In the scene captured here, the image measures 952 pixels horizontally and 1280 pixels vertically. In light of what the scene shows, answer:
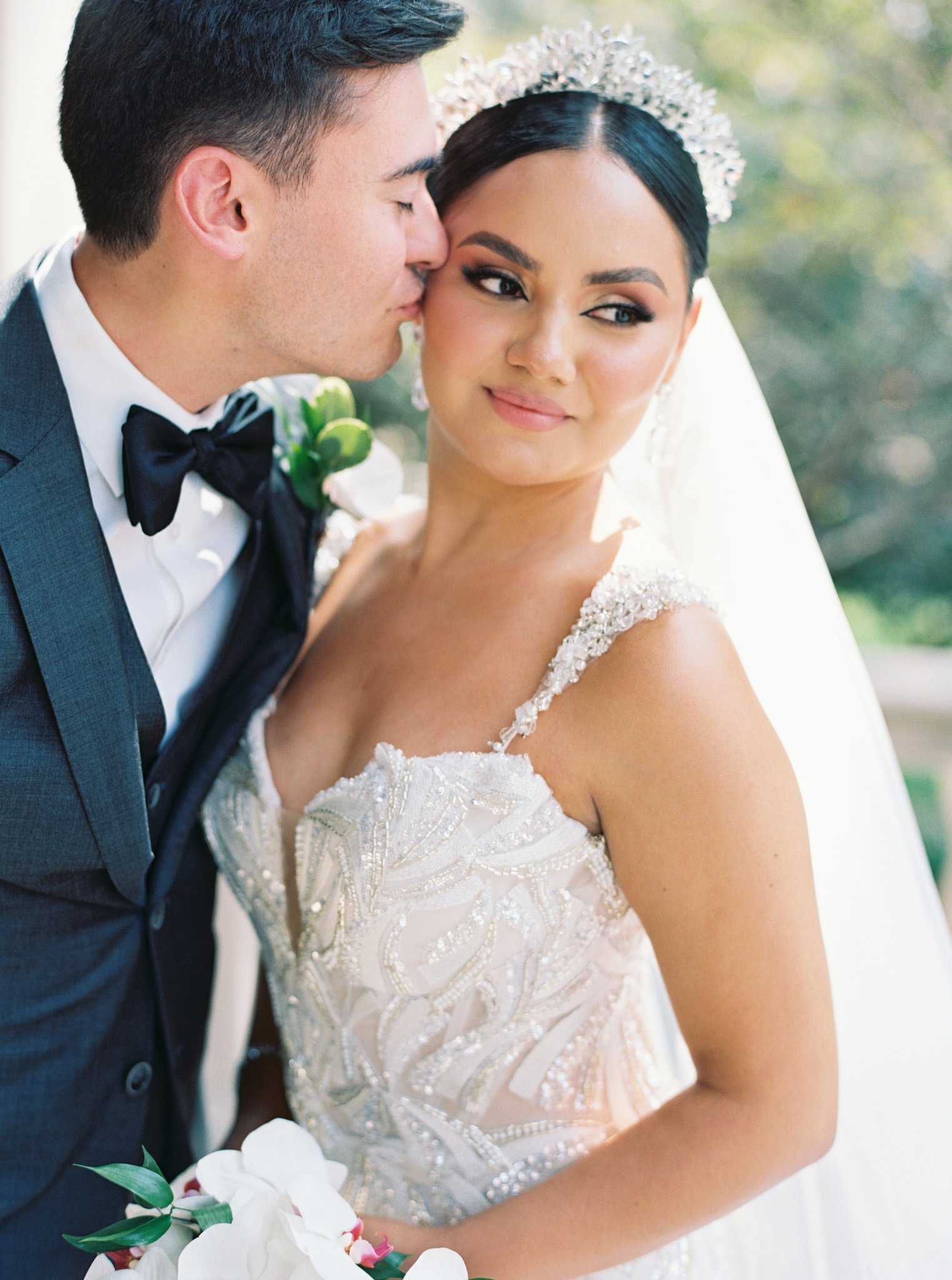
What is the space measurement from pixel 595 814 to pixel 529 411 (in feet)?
2.17

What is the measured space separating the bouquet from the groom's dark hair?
1425mm

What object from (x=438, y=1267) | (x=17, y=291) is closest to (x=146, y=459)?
(x=17, y=291)

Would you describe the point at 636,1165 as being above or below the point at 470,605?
below

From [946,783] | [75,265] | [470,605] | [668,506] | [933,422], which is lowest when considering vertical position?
[946,783]

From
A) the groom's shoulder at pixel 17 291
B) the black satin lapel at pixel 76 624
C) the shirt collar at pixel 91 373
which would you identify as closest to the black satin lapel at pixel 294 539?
the shirt collar at pixel 91 373

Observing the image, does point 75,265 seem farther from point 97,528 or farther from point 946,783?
point 946,783

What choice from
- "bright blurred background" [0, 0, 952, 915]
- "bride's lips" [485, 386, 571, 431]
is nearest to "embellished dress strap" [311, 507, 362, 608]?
"bride's lips" [485, 386, 571, 431]

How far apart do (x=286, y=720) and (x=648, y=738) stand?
2.42ft

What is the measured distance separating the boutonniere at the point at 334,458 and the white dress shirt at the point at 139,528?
0.81 ft

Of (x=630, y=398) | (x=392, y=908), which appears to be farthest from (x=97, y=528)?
(x=630, y=398)

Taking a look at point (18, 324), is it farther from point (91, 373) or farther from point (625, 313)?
point (625, 313)

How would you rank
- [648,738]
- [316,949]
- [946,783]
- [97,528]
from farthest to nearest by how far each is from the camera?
[946,783] < [316,949] < [97,528] < [648,738]

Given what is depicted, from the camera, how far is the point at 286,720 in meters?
2.06

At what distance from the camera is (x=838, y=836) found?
1.97m
